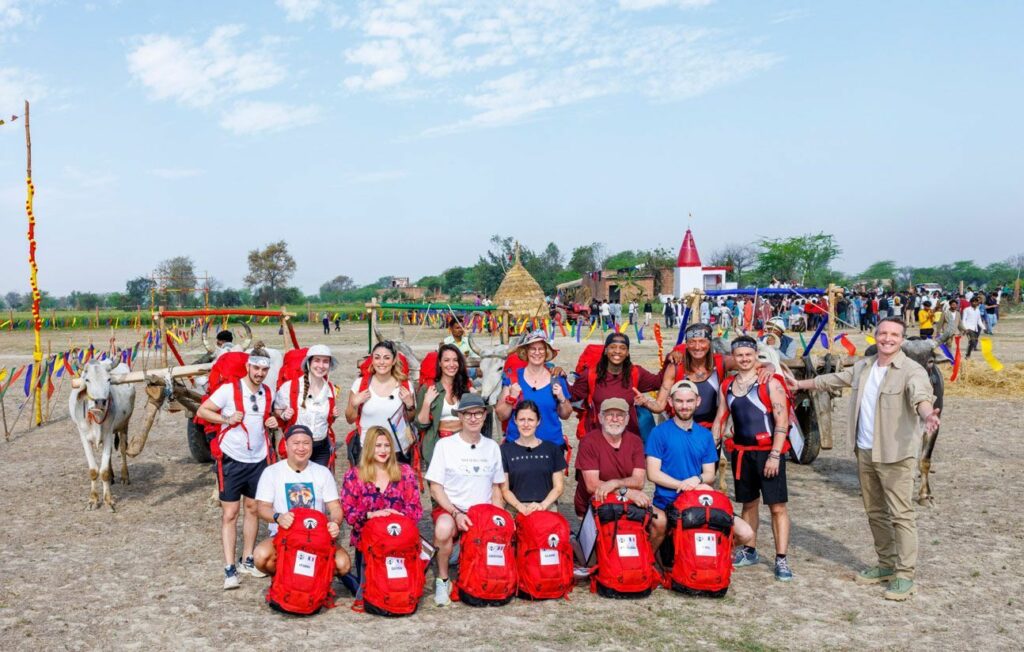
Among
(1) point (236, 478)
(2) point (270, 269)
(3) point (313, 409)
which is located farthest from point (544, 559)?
(2) point (270, 269)

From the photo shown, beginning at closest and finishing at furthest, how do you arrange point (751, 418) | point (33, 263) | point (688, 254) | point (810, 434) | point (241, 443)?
point (751, 418) → point (241, 443) → point (810, 434) → point (33, 263) → point (688, 254)

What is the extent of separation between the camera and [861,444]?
5.25m

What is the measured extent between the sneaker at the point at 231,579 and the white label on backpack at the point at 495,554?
1.83 metres

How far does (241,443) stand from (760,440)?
12.2ft

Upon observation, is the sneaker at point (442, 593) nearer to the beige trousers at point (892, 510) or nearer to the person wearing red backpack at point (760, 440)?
the person wearing red backpack at point (760, 440)

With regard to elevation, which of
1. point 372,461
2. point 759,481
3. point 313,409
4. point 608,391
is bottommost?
point 759,481

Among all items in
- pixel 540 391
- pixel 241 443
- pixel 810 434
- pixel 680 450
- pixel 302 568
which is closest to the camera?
pixel 302 568

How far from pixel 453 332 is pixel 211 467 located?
342cm

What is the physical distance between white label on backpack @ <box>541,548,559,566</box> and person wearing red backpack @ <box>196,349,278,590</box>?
6.76 ft

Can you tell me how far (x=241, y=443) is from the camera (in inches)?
217

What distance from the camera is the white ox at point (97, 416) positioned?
752 centimetres

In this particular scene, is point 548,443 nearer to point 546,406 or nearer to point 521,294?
point 546,406

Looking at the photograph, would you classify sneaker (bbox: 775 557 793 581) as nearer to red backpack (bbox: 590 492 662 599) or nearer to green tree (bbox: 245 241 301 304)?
red backpack (bbox: 590 492 662 599)

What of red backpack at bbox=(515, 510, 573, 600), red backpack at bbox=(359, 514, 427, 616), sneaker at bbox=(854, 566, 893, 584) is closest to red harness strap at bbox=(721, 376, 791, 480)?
sneaker at bbox=(854, 566, 893, 584)
